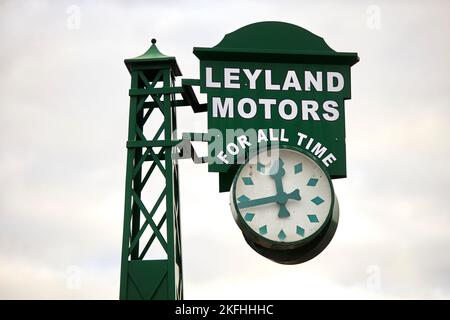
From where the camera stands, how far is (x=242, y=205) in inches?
702

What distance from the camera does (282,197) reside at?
18.0 metres

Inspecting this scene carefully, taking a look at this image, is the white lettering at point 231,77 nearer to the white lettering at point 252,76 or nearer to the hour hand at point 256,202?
the white lettering at point 252,76

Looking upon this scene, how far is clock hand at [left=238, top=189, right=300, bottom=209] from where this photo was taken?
17.8 meters

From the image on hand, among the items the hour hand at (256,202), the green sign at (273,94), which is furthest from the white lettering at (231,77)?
the hour hand at (256,202)

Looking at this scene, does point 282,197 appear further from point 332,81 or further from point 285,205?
point 332,81

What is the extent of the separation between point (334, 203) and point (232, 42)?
2.96 meters

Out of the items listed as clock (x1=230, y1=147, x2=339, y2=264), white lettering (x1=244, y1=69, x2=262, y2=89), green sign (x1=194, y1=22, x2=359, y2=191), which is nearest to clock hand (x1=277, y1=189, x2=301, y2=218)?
clock (x1=230, y1=147, x2=339, y2=264)

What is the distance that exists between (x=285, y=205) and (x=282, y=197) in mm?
125

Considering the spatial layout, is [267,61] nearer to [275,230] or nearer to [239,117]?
[239,117]

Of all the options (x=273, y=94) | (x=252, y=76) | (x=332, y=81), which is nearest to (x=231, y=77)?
(x=252, y=76)

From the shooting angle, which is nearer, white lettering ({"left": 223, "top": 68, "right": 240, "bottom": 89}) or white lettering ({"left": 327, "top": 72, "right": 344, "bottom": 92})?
white lettering ({"left": 223, "top": 68, "right": 240, "bottom": 89})

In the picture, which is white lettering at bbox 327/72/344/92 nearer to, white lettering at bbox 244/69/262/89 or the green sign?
the green sign

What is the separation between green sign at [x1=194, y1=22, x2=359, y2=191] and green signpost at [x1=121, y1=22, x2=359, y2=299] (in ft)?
0.05
